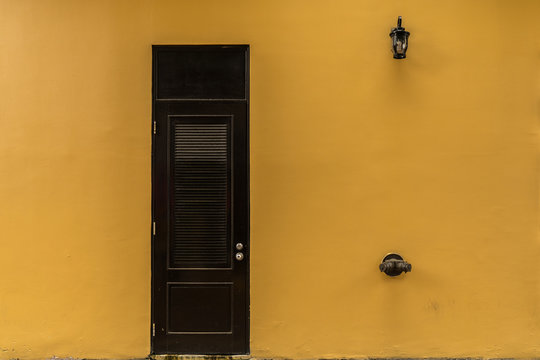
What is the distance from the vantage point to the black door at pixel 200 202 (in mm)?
3025

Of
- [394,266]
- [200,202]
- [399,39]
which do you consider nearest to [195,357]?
[200,202]

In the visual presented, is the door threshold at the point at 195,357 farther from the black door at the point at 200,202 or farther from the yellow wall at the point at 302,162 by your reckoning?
the yellow wall at the point at 302,162

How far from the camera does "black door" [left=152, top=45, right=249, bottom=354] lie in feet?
9.93

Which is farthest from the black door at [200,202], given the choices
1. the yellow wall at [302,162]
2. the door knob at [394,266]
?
the door knob at [394,266]

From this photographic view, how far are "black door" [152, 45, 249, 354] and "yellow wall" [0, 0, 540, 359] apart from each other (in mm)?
113

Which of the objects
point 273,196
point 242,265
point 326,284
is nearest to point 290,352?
point 326,284

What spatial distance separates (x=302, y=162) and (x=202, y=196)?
899 mm

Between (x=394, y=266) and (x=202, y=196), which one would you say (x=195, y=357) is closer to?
(x=202, y=196)

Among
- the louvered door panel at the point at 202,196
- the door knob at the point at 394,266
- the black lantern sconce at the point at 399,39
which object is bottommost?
the door knob at the point at 394,266

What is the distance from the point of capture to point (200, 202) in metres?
3.04

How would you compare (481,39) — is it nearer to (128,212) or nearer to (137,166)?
(137,166)

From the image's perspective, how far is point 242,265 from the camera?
9.95ft

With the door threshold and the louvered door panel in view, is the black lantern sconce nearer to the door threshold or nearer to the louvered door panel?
the louvered door panel

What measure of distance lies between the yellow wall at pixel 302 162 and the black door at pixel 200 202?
0.37ft
